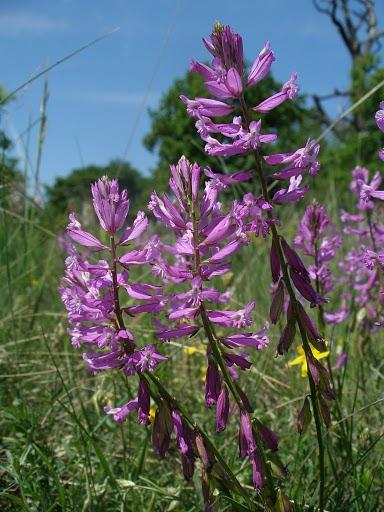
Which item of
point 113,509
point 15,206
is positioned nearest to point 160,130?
point 15,206

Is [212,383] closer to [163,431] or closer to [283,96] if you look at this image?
[163,431]

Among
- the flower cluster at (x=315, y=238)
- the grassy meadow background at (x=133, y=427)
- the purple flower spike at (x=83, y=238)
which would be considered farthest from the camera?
the flower cluster at (x=315, y=238)

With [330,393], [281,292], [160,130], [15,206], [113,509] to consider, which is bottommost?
[113,509]

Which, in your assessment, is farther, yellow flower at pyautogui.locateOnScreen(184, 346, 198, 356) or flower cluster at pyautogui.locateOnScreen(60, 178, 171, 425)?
yellow flower at pyautogui.locateOnScreen(184, 346, 198, 356)

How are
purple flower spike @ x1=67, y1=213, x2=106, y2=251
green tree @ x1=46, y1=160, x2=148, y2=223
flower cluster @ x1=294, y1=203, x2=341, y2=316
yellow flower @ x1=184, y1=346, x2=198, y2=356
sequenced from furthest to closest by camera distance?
green tree @ x1=46, y1=160, x2=148, y2=223 → yellow flower @ x1=184, y1=346, x2=198, y2=356 → flower cluster @ x1=294, y1=203, x2=341, y2=316 → purple flower spike @ x1=67, y1=213, x2=106, y2=251

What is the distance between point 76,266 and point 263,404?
191 cm

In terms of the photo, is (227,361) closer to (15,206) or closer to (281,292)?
(281,292)

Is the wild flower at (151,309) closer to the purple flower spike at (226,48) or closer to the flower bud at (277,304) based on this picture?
the flower bud at (277,304)

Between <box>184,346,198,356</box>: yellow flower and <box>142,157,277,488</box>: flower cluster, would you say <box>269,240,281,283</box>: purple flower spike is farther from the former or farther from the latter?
<box>184,346,198,356</box>: yellow flower

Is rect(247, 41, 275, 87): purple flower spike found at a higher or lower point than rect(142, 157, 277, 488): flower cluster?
higher

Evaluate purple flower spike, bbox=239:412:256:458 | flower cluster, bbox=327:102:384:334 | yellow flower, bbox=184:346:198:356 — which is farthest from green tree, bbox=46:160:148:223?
flower cluster, bbox=327:102:384:334

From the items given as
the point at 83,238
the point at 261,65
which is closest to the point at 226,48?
the point at 261,65

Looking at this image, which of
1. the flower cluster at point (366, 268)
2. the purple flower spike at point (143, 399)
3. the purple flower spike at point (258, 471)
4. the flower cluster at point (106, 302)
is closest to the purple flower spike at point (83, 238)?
the flower cluster at point (106, 302)

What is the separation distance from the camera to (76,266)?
158 cm
